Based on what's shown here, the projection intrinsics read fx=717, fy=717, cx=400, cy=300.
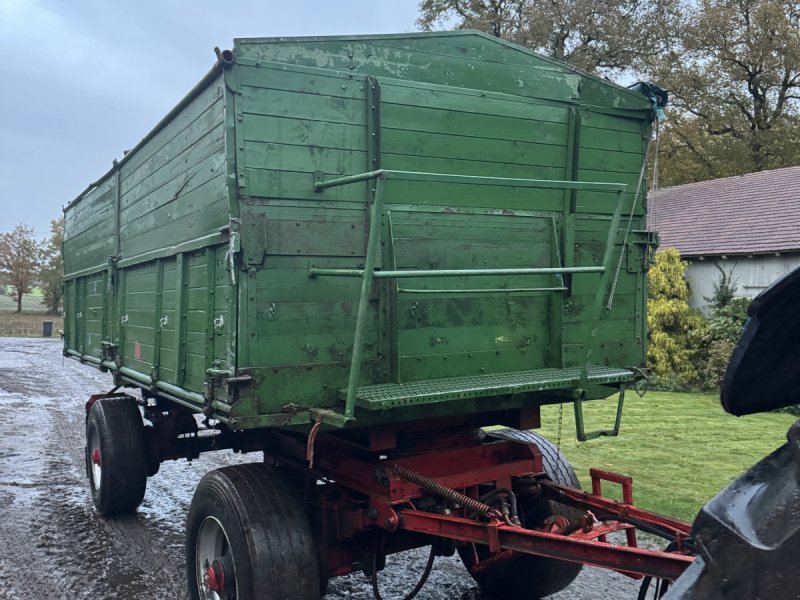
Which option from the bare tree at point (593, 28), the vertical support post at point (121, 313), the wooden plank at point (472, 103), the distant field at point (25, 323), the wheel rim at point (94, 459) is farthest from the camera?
the distant field at point (25, 323)

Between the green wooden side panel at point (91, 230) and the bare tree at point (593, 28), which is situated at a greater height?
the bare tree at point (593, 28)

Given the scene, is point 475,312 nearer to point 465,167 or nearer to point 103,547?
point 465,167

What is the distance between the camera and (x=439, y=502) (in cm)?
389

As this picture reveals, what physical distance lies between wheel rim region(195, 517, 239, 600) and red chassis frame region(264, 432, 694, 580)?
51cm

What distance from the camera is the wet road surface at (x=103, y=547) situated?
4789mm

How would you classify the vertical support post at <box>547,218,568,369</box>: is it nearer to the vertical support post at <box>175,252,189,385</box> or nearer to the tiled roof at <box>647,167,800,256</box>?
the vertical support post at <box>175,252,189,385</box>

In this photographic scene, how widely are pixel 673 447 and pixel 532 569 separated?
17.7ft

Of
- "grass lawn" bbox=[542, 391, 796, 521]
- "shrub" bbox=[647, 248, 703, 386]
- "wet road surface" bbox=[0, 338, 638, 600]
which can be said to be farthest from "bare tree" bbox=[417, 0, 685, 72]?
"wet road surface" bbox=[0, 338, 638, 600]

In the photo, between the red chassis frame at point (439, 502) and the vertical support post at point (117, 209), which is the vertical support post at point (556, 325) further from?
the vertical support post at point (117, 209)

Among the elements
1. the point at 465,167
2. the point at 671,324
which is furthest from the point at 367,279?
the point at 671,324

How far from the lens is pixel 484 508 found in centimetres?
344

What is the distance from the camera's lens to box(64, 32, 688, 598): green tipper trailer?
3.42 meters

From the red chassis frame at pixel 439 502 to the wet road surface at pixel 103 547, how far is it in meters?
1.01

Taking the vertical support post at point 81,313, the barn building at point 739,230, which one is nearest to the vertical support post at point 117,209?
the vertical support post at point 81,313
